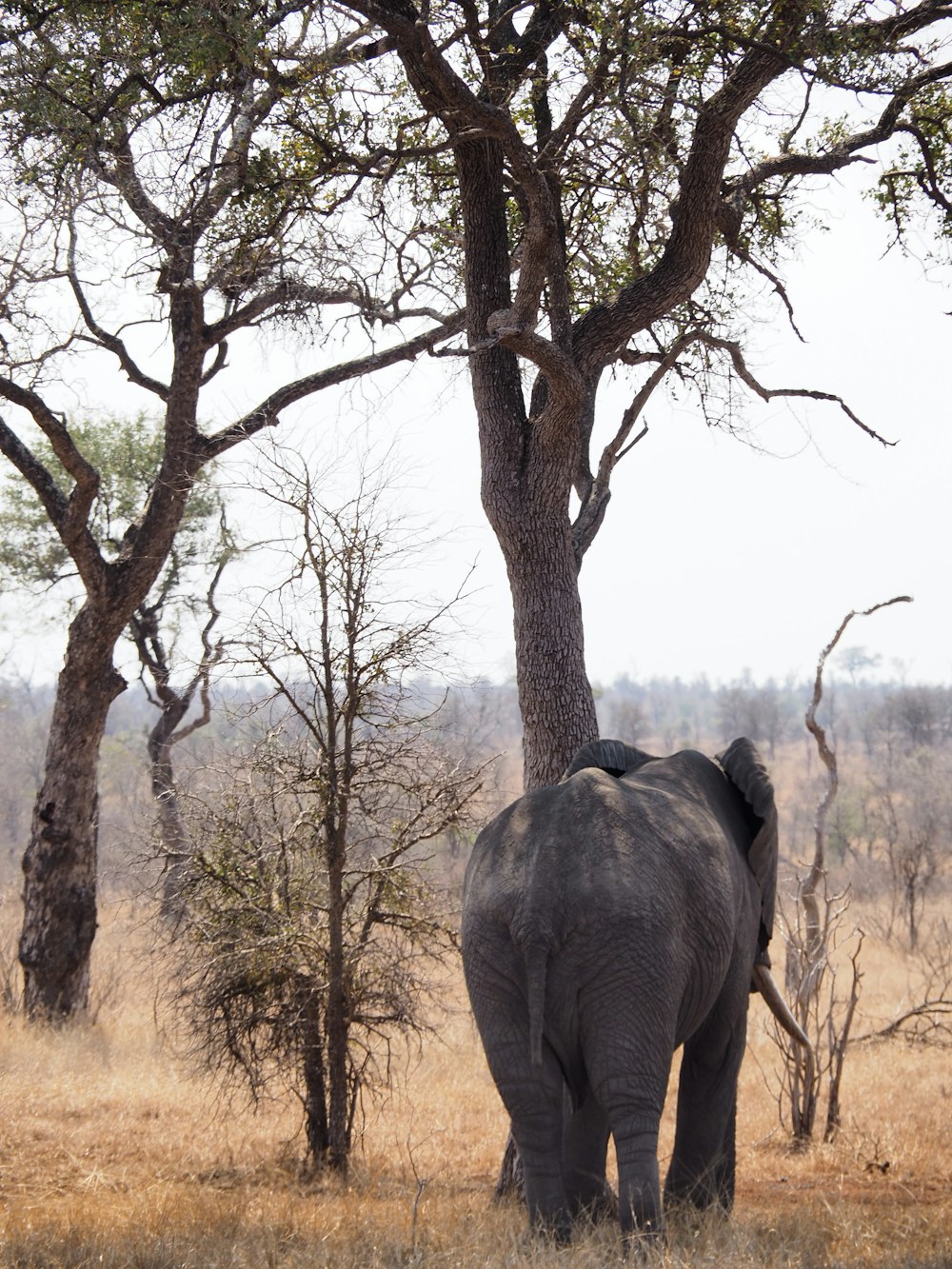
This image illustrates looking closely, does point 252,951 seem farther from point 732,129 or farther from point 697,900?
point 732,129

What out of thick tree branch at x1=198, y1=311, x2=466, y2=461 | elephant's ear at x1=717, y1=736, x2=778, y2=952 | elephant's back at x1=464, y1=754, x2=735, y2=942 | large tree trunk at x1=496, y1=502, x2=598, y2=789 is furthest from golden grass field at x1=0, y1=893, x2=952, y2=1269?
thick tree branch at x1=198, y1=311, x2=466, y2=461

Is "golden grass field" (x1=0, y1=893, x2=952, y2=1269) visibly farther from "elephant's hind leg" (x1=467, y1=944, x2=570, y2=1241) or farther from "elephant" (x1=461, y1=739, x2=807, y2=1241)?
"elephant" (x1=461, y1=739, x2=807, y2=1241)

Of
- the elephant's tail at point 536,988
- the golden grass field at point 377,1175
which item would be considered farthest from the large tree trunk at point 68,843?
the elephant's tail at point 536,988

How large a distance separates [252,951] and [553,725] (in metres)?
2.32

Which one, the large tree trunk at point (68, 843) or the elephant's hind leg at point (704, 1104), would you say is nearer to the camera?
the elephant's hind leg at point (704, 1104)

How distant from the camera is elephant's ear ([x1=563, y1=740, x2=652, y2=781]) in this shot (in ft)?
21.7

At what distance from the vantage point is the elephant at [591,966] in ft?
17.1

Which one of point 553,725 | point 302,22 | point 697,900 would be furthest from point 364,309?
point 697,900

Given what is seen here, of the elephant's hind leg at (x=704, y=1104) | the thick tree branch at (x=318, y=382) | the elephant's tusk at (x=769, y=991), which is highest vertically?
the thick tree branch at (x=318, y=382)

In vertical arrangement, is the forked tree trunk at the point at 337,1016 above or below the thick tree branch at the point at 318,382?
below

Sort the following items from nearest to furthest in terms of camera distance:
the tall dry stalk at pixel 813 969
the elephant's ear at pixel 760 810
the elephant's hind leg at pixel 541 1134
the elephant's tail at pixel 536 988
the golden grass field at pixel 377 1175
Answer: the elephant's tail at pixel 536 988 < the elephant's hind leg at pixel 541 1134 < the golden grass field at pixel 377 1175 < the elephant's ear at pixel 760 810 < the tall dry stalk at pixel 813 969

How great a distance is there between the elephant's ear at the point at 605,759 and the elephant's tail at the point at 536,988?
1490 mm

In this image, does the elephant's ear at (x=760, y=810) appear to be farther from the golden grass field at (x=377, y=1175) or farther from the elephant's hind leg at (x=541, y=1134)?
the elephant's hind leg at (x=541, y=1134)

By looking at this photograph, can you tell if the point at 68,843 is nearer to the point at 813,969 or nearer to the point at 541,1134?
the point at 813,969
